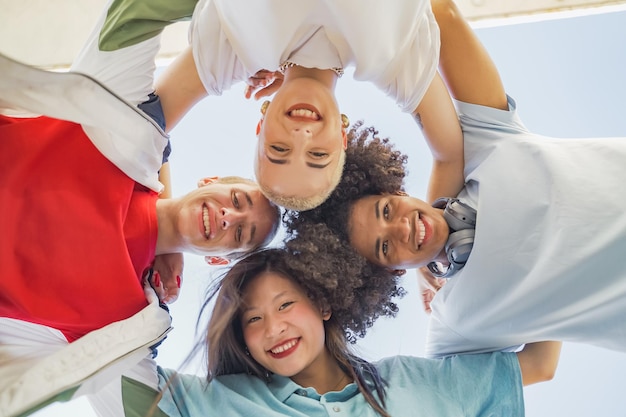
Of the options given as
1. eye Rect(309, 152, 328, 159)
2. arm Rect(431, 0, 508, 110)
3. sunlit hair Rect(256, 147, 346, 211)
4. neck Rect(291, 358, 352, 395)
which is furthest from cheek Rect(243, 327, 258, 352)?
arm Rect(431, 0, 508, 110)

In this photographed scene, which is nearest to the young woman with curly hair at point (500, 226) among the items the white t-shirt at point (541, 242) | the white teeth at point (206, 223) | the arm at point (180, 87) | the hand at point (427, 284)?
the white t-shirt at point (541, 242)

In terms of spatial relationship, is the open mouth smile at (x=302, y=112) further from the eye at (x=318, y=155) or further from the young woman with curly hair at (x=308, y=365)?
the young woman with curly hair at (x=308, y=365)

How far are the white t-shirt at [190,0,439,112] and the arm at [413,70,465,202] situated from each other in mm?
38

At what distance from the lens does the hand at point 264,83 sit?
127cm

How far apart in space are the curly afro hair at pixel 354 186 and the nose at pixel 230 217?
0.14 metres

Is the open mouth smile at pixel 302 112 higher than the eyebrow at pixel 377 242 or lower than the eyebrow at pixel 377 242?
higher

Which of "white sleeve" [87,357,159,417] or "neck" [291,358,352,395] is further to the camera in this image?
"neck" [291,358,352,395]

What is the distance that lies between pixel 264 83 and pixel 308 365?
55 centimetres

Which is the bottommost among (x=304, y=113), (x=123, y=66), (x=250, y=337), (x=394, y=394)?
Answer: (x=394, y=394)

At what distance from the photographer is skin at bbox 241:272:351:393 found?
1.18m

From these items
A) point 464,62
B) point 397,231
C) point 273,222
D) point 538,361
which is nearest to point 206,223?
point 273,222

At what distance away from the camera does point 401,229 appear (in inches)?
49.8

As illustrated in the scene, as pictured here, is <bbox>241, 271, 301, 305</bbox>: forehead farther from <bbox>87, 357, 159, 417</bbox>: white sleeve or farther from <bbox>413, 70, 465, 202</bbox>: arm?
<bbox>413, 70, 465, 202</bbox>: arm

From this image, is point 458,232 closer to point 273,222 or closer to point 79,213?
point 273,222
